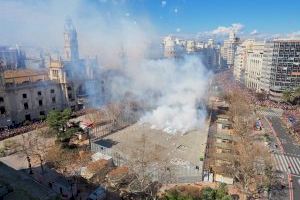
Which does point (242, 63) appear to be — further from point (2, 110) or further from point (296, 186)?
point (2, 110)

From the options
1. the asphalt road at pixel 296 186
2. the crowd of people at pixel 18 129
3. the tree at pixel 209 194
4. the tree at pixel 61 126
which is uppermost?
the tree at pixel 61 126

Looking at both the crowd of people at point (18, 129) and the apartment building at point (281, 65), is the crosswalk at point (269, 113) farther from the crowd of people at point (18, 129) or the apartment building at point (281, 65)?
the crowd of people at point (18, 129)

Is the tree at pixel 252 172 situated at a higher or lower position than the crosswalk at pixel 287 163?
higher

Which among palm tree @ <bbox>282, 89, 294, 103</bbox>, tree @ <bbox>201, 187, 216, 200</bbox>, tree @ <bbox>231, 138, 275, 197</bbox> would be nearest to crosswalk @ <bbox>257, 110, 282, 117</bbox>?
palm tree @ <bbox>282, 89, 294, 103</bbox>

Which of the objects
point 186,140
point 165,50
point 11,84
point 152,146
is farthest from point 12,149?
point 165,50

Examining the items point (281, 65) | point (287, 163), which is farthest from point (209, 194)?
point (281, 65)

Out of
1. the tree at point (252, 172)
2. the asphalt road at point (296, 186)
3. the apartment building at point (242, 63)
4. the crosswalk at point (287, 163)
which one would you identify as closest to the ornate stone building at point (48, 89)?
the tree at point (252, 172)

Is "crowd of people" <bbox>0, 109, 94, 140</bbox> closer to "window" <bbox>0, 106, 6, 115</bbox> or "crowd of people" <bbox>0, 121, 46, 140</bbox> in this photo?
"crowd of people" <bbox>0, 121, 46, 140</bbox>

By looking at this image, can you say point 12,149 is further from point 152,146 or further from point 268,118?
point 268,118
